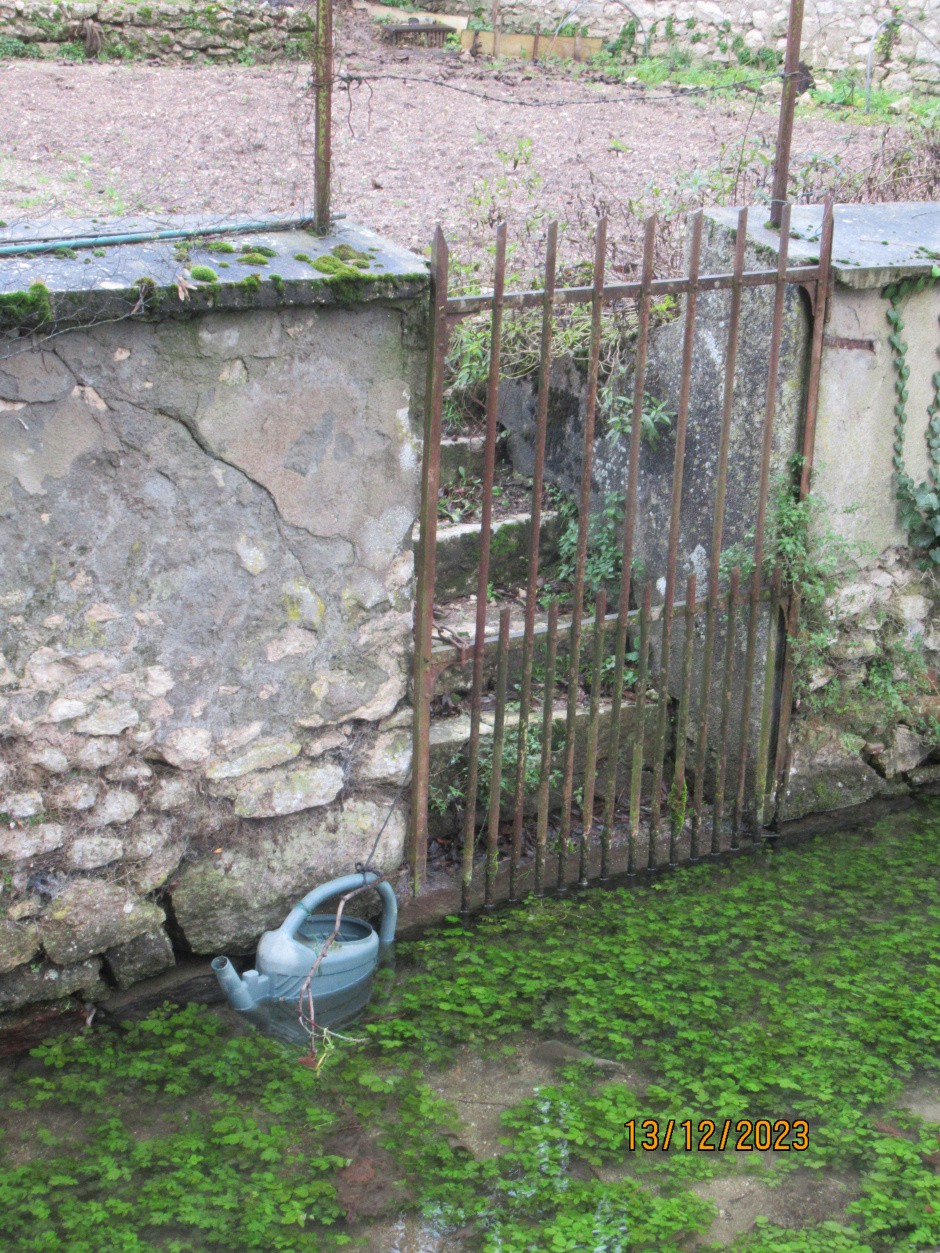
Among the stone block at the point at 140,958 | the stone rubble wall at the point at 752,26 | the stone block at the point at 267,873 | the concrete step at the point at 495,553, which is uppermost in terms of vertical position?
the stone rubble wall at the point at 752,26

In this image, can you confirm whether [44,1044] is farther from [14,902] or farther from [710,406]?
[710,406]

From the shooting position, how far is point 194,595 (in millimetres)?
3299

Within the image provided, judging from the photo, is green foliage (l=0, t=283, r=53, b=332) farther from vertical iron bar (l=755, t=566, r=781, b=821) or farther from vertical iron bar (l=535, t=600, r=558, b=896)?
vertical iron bar (l=755, t=566, r=781, b=821)

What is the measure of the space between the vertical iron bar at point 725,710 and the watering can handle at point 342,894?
4.18 ft

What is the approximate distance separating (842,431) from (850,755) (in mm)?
1309

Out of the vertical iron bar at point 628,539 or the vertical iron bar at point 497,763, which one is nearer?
the vertical iron bar at point 628,539

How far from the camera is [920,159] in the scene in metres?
6.95

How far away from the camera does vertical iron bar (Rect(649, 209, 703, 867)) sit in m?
3.76

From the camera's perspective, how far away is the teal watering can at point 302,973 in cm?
333

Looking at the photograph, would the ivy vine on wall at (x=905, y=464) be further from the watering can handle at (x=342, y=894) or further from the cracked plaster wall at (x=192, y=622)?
the watering can handle at (x=342, y=894)

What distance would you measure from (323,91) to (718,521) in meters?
1.87

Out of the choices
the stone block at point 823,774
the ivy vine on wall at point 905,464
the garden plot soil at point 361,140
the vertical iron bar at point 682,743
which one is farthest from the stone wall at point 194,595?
the garden plot soil at point 361,140

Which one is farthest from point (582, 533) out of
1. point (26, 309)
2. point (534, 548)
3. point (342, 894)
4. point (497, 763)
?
point (26, 309)

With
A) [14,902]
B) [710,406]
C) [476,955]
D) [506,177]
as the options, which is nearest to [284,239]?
[710,406]
